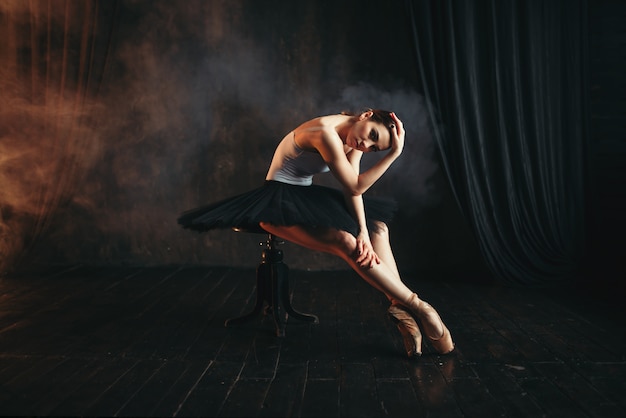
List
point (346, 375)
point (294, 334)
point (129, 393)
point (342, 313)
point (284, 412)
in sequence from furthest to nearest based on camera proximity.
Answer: point (342, 313) → point (294, 334) → point (346, 375) → point (129, 393) → point (284, 412)

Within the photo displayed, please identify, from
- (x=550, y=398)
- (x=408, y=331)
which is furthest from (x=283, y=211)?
(x=550, y=398)

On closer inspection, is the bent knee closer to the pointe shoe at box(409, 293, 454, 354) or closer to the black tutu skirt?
the black tutu skirt

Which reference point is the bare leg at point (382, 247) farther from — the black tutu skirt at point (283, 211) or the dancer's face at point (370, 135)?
the dancer's face at point (370, 135)

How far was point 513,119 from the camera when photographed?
3697 millimetres

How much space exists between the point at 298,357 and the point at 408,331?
0.47 m

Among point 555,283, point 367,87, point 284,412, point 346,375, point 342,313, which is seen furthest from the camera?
point 367,87

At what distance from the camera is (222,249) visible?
4309 millimetres

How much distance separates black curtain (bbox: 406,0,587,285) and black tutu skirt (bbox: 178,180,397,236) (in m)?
1.31

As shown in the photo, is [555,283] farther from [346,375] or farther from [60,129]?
[60,129]

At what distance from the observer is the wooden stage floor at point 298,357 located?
6.18ft

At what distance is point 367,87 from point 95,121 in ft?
6.63

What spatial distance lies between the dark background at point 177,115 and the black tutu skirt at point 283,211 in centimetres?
162

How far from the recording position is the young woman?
232cm

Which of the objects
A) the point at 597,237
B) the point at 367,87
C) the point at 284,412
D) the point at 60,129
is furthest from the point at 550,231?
the point at 60,129
